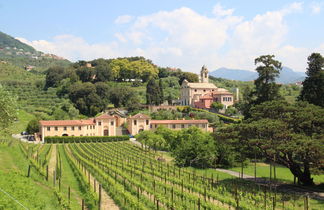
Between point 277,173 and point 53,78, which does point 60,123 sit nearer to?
point 53,78

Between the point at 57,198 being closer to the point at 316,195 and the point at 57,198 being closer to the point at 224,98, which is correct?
the point at 316,195

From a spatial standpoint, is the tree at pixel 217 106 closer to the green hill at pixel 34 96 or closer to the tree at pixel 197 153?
the green hill at pixel 34 96

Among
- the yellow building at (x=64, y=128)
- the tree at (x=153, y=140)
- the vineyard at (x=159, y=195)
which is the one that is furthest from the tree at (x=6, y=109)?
the yellow building at (x=64, y=128)

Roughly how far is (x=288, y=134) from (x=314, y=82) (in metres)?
19.6

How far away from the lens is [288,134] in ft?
77.6

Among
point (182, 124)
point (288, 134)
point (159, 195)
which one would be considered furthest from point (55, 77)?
point (159, 195)

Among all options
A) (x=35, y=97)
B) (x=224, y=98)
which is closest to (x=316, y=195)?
(x=224, y=98)

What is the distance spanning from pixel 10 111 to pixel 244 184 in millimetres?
23124

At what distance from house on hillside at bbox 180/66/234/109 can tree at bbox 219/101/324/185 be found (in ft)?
192

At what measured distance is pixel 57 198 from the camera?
57.1 ft

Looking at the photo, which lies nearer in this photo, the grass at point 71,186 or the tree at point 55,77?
the grass at point 71,186

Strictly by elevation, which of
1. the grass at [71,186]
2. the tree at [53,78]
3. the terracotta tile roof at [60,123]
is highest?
the tree at [53,78]

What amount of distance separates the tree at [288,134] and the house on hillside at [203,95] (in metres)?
58.6

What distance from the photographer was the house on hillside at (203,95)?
86000 millimetres
